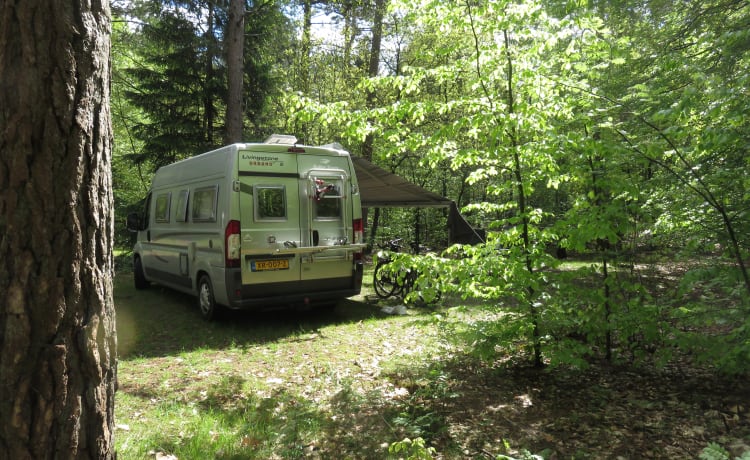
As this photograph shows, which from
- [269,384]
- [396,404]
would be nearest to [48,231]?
[396,404]

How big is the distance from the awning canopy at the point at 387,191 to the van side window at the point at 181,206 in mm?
3820

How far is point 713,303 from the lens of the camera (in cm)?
377

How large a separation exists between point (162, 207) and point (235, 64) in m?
4.12

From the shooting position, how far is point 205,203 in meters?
7.36

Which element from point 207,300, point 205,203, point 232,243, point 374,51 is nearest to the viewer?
point 232,243

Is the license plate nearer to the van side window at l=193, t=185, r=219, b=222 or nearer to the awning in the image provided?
the van side window at l=193, t=185, r=219, b=222

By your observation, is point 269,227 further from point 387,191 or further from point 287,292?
point 387,191

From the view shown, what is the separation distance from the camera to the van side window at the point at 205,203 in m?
7.05

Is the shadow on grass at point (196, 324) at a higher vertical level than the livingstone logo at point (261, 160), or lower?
lower

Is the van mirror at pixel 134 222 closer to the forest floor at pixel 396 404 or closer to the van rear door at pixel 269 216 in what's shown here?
the forest floor at pixel 396 404

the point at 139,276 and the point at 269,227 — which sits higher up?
the point at 269,227

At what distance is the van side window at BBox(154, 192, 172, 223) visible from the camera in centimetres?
880

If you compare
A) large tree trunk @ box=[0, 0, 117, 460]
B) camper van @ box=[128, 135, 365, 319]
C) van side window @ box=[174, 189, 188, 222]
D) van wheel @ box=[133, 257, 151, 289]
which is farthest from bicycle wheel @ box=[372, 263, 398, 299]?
large tree trunk @ box=[0, 0, 117, 460]

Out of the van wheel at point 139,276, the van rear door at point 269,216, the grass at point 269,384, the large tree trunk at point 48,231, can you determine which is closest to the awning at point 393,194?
the grass at point 269,384
